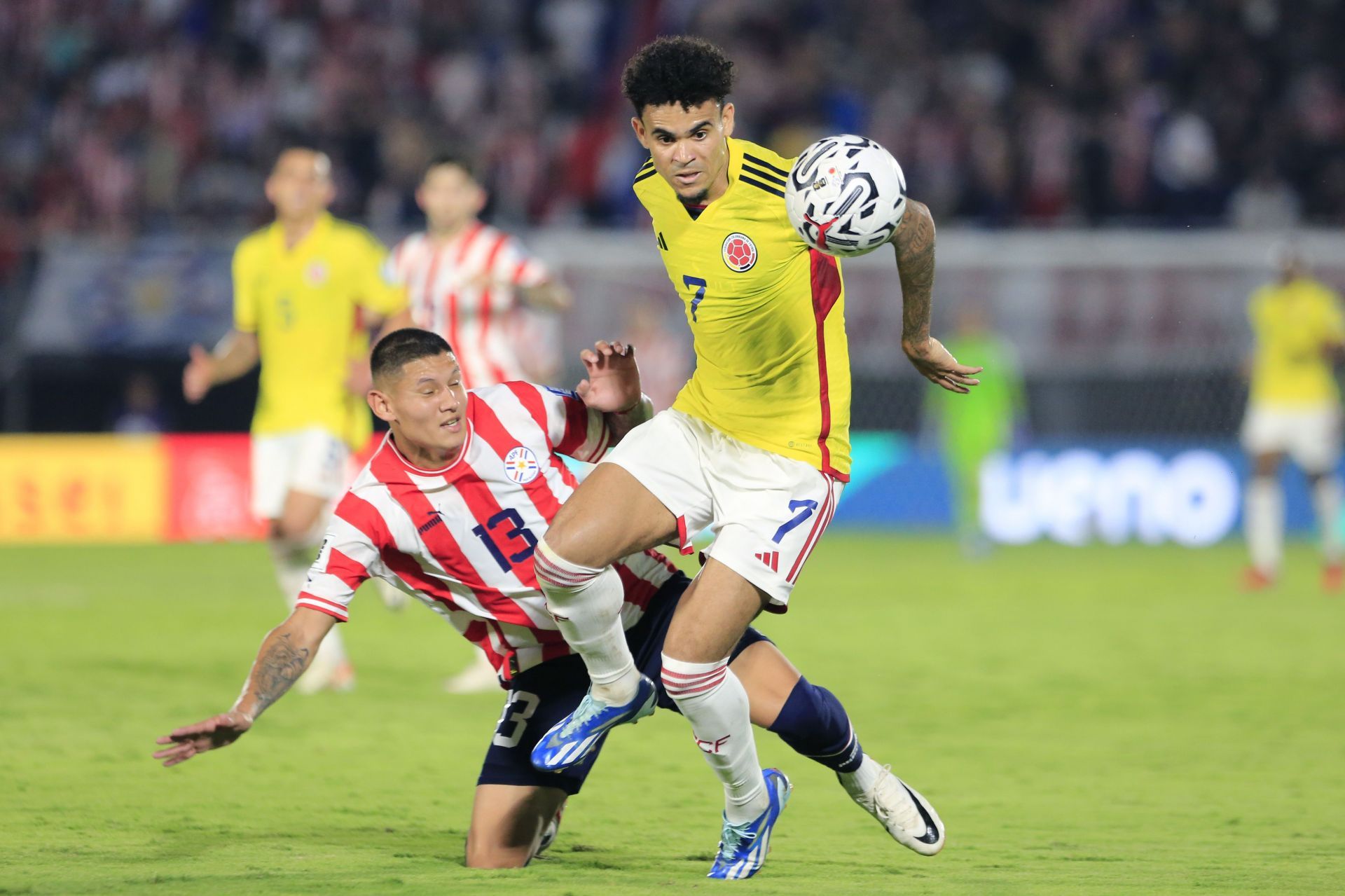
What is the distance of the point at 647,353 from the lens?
50.0 feet

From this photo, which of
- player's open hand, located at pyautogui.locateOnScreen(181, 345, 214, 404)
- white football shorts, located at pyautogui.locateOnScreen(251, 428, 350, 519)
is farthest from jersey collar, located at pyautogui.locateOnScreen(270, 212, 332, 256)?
white football shorts, located at pyautogui.locateOnScreen(251, 428, 350, 519)

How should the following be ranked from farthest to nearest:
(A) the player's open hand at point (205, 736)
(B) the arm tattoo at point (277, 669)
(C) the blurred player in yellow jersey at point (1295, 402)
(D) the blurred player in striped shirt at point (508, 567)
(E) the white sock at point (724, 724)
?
(C) the blurred player in yellow jersey at point (1295, 402)
(D) the blurred player in striped shirt at point (508, 567)
(E) the white sock at point (724, 724)
(B) the arm tattoo at point (277, 669)
(A) the player's open hand at point (205, 736)

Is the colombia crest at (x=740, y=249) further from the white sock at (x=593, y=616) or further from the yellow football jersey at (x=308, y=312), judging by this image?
the yellow football jersey at (x=308, y=312)

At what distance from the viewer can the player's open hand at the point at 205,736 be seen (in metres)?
3.88

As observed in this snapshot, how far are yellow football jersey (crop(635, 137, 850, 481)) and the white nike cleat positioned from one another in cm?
80

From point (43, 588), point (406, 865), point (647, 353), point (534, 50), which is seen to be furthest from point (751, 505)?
point (534, 50)

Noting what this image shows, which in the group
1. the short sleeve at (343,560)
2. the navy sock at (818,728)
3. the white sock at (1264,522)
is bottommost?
the white sock at (1264,522)

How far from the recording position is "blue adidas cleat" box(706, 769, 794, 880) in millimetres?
4332

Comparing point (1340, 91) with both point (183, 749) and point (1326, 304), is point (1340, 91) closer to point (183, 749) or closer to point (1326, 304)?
point (1326, 304)

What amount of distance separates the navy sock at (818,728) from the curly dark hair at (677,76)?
156 centimetres

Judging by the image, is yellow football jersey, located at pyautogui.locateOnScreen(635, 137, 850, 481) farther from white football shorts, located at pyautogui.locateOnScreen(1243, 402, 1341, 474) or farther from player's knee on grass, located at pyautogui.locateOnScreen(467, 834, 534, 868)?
white football shorts, located at pyautogui.locateOnScreen(1243, 402, 1341, 474)

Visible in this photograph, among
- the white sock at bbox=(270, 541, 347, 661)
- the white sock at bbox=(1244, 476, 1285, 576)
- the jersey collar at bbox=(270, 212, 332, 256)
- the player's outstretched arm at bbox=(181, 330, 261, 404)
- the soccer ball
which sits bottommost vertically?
the white sock at bbox=(1244, 476, 1285, 576)

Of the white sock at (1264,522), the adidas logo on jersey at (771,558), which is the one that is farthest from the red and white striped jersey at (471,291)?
the white sock at (1264,522)

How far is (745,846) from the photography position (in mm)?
4395
